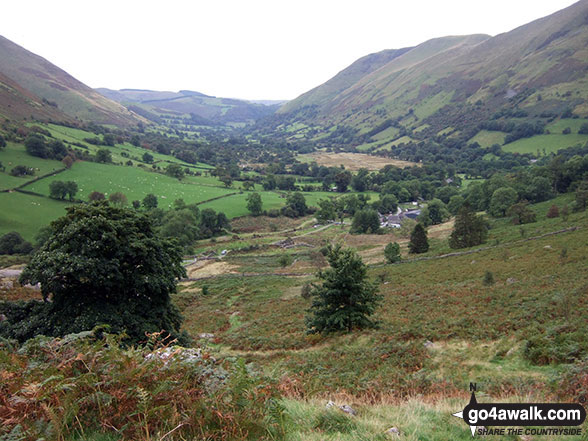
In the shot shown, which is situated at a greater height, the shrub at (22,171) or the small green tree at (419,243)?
the shrub at (22,171)

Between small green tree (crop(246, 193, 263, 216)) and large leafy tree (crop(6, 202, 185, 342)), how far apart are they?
311 ft

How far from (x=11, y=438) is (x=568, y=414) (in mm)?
7878

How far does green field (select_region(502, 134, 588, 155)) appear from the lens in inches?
6393

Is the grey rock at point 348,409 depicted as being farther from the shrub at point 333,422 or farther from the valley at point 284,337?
the shrub at point 333,422

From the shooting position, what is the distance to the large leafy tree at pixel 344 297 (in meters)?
18.3

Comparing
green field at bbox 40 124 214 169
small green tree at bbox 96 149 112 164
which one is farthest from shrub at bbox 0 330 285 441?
green field at bbox 40 124 214 169

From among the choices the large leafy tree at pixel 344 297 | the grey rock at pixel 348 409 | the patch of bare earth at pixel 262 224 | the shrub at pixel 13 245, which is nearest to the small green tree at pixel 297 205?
the patch of bare earth at pixel 262 224

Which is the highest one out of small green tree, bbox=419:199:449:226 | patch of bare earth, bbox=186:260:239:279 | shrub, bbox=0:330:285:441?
shrub, bbox=0:330:285:441

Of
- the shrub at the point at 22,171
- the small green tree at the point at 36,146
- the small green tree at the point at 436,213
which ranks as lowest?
the small green tree at the point at 436,213

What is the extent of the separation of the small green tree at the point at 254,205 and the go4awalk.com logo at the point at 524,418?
10840cm

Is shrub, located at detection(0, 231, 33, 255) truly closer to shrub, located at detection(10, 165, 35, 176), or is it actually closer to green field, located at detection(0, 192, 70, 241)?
green field, located at detection(0, 192, 70, 241)

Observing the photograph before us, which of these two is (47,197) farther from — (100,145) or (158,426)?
(158,426)

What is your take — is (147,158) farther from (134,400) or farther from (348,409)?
(348,409)

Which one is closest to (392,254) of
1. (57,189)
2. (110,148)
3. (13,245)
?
(13,245)
